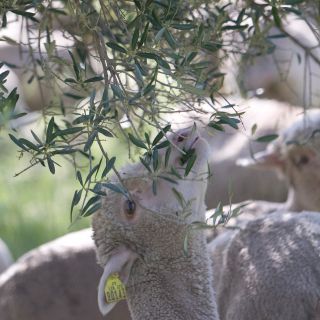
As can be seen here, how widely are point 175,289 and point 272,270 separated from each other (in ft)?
1.48

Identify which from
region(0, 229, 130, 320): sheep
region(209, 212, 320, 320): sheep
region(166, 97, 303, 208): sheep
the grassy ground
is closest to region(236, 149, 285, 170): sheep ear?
region(166, 97, 303, 208): sheep

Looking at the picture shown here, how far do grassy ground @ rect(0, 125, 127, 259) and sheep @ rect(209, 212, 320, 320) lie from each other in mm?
2605

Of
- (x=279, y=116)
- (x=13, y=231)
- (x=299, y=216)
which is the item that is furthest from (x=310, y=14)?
(x=13, y=231)

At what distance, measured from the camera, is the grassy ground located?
6934 millimetres

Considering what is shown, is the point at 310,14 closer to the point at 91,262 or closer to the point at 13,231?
the point at 91,262

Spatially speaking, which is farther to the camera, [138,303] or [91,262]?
[91,262]

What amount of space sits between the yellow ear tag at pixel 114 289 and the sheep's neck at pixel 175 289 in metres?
0.07

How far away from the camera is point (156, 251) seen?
12.0 feet

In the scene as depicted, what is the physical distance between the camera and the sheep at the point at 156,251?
143 inches

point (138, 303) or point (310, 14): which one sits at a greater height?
point (310, 14)

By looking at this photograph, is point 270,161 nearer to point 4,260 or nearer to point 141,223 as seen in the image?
point 4,260

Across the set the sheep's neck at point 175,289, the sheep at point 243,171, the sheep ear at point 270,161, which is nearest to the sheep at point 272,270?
the sheep's neck at point 175,289

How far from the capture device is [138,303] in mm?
3680

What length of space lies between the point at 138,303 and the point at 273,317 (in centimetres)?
54
